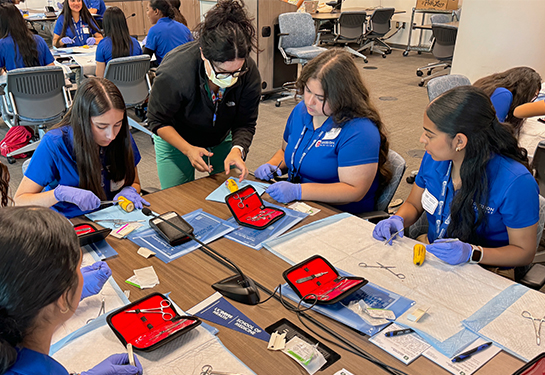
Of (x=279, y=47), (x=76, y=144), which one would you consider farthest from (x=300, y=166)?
(x=279, y=47)

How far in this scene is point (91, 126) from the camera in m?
1.67

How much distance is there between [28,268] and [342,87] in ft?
4.67

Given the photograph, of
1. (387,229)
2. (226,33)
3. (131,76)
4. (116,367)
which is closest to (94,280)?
(116,367)

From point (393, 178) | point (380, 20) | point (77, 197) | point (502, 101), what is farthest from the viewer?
point (380, 20)

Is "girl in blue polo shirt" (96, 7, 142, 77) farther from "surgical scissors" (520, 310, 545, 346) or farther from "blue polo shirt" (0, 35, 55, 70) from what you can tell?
"surgical scissors" (520, 310, 545, 346)

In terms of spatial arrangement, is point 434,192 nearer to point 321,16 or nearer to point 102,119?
point 102,119

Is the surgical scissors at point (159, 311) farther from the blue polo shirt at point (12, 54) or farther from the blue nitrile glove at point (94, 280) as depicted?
the blue polo shirt at point (12, 54)

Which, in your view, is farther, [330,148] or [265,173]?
[265,173]

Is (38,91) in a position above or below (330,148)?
below

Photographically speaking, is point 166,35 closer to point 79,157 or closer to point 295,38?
point 295,38

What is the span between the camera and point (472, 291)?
50.1 inches

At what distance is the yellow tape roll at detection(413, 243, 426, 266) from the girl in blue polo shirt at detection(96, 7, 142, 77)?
3.58 metres

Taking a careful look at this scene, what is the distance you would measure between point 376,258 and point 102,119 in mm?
1140

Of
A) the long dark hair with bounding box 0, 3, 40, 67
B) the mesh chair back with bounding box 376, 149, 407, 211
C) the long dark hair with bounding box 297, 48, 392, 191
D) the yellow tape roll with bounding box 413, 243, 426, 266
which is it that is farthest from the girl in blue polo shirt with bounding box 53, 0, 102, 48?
the yellow tape roll with bounding box 413, 243, 426, 266
